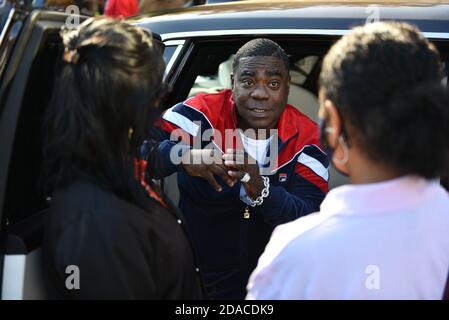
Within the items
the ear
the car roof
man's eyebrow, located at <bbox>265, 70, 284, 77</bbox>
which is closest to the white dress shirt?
the ear

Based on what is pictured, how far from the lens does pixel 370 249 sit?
138 centimetres

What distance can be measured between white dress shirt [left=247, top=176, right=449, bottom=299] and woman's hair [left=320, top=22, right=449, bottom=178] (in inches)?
2.6

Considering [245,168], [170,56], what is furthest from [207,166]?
[170,56]

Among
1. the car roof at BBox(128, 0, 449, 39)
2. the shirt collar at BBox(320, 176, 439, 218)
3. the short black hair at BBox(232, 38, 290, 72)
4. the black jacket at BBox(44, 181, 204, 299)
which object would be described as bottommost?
the black jacket at BBox(44, 181, 204, 299)

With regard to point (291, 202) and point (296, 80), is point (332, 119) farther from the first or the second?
point (296, 80)

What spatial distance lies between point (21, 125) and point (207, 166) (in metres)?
0.84

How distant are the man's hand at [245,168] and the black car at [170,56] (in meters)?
0.67

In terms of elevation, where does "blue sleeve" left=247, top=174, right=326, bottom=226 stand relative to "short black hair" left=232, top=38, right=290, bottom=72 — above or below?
below

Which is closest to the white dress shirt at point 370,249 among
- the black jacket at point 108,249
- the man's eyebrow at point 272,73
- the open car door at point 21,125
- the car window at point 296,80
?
the black jacket at point 108,249

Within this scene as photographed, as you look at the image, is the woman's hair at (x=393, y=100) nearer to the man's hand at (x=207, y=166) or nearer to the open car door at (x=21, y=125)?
the open car door at (x=21, y=125)

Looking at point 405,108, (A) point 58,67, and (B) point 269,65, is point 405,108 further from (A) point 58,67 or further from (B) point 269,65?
(B) point 269,65

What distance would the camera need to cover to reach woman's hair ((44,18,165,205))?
1.49 m

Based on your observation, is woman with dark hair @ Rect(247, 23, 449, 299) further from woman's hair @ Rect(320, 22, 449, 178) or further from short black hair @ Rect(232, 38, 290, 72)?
short black hair @ Rect(232, 38, 290, 72)

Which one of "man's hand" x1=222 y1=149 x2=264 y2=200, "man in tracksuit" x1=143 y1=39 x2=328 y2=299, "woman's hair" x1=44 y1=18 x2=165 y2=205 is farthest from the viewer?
"man in tracksuit" x1=143 y1=39 x2=328 y2=299
